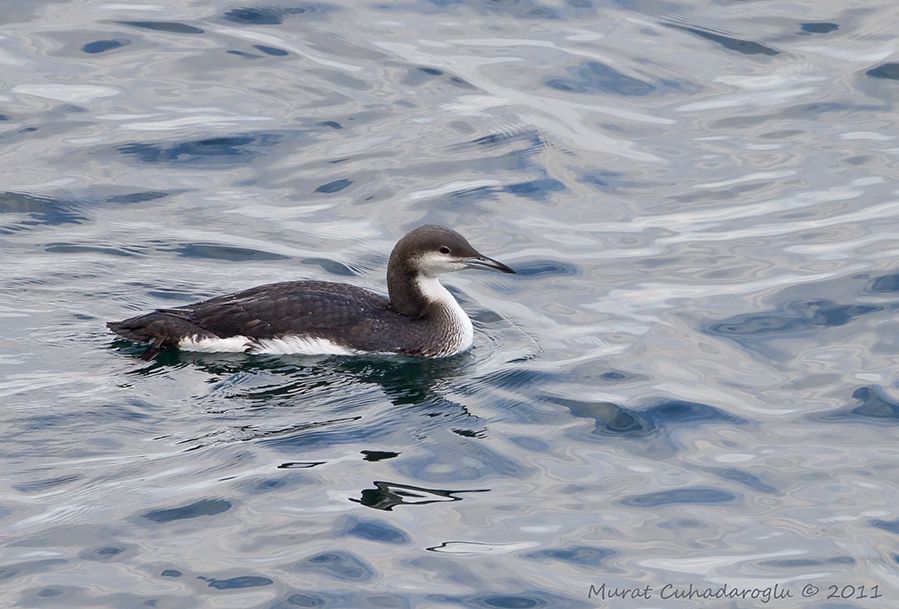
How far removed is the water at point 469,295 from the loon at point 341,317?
6.5 inches

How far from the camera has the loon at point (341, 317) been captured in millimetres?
11602

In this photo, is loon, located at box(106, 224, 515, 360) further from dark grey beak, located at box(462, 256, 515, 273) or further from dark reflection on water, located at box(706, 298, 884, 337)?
dark reflection on water, located at box(706, 298, 884, 337)

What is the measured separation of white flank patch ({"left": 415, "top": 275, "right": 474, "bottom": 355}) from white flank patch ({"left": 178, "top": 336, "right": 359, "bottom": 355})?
748 millimetres

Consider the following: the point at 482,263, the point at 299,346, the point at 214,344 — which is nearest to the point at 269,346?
the point at 299,346

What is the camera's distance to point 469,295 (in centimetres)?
1320

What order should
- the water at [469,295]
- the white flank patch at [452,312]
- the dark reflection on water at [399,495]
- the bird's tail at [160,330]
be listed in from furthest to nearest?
the white flank patch at [452,312], the bird's tail at [160,330], the dark reflection on water at [399,495], the water at [469,295]

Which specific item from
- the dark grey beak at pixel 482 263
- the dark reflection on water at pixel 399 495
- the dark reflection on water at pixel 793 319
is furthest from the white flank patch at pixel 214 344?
the dark reflection on water at pixel 793 319

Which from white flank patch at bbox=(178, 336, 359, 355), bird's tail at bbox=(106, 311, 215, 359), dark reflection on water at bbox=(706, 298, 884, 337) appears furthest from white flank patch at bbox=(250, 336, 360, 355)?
dark reflection on water at bbox=(706, 298, 884, 337)

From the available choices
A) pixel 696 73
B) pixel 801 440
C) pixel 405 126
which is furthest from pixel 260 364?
pixel 696 73

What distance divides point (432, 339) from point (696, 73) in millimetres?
6261

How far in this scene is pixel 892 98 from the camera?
1633 cm

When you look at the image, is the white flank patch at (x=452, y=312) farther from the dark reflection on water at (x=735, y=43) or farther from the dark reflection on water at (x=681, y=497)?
the dark reflection on water at (x=735, y=43)

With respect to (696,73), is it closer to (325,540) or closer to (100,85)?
(100,85)

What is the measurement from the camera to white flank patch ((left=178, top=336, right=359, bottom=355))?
11.6 metres
